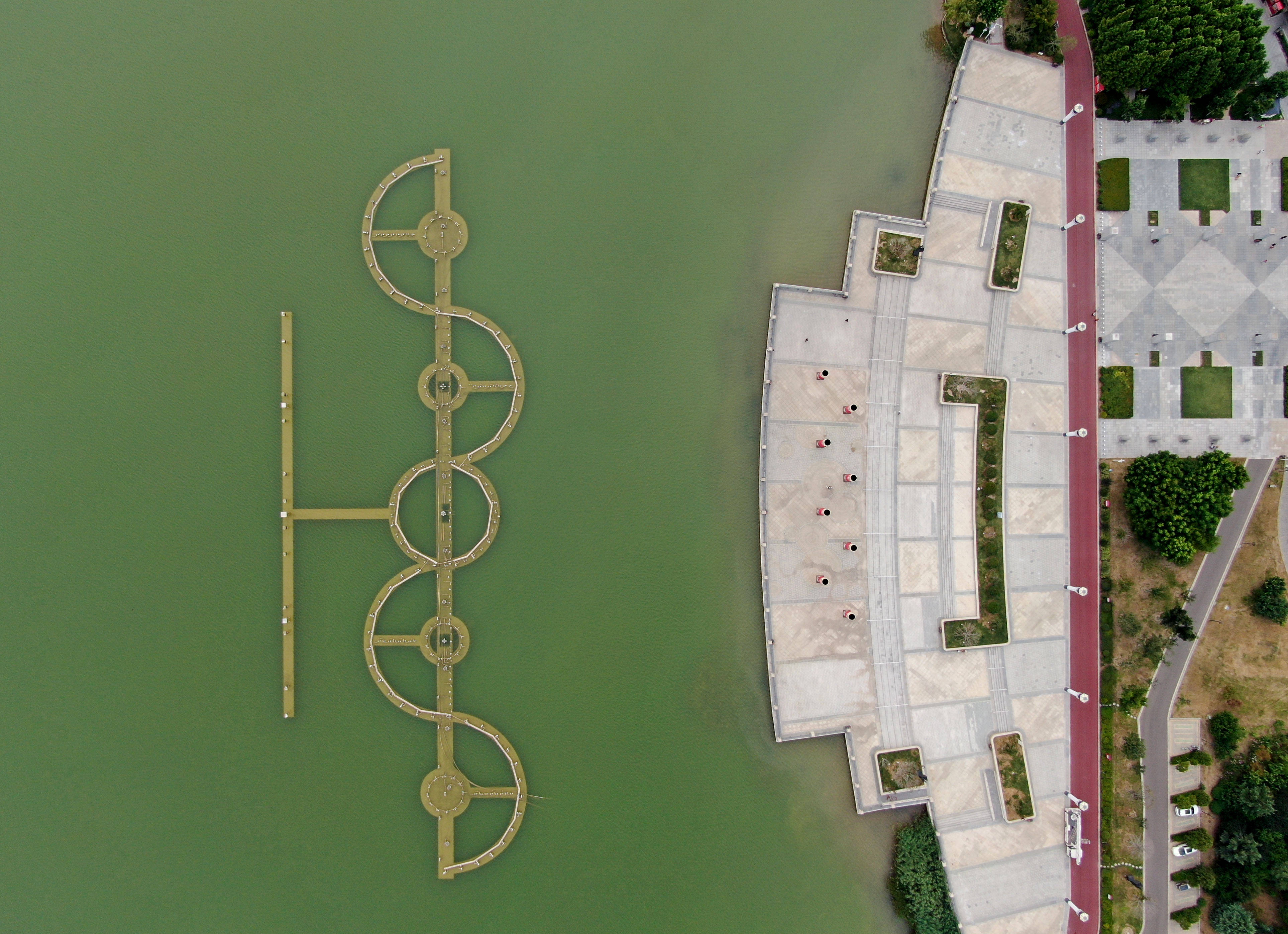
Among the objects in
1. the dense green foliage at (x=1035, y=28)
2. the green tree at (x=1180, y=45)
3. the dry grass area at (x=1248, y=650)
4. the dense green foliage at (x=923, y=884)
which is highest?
the dense green foliage at (x=1035, y=28)

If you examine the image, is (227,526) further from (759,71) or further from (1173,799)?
(1173,799)

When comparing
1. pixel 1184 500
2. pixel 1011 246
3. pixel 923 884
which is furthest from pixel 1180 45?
pixel 923 884

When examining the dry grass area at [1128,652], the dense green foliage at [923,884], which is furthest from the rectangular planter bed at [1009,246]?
the dense green foliage at [923,884]

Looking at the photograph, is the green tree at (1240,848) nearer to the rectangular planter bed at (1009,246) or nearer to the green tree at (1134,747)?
the green tree at (1134,747)

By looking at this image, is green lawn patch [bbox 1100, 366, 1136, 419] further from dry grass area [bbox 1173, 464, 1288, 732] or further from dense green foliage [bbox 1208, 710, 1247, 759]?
dense green foliage [bbox 1208, 710, 1247, 759]

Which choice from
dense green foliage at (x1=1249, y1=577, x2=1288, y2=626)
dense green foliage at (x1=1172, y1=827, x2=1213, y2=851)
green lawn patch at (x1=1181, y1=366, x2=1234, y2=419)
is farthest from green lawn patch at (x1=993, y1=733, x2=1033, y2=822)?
green lawn patch at (x1=1181, y1=366, x2=1234, y2=419)

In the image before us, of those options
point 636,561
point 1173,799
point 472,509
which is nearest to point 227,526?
point 472,509
